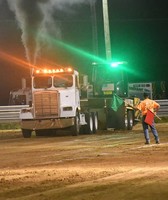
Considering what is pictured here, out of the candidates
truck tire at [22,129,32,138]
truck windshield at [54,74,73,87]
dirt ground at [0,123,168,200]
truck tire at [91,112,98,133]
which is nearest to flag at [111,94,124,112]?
truck tire at [91,112,98,133]

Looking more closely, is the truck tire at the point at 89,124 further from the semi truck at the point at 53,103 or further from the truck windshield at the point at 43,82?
the truck windshield at the point at 43,82

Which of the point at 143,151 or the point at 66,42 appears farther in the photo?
the point at 66,42

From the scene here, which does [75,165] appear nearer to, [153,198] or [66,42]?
[153,198]

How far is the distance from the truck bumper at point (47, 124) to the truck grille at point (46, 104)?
324 mm

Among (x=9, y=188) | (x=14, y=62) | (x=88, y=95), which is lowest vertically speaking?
(x=9, y=188)

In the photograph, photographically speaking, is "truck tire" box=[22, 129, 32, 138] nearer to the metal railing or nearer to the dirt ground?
the dirt ground

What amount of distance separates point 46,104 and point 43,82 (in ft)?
3.73

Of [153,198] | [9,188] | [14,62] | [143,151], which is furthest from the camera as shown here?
[14,62]

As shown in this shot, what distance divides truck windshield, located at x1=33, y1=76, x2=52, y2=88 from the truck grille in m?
0.47

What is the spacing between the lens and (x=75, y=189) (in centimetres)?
990

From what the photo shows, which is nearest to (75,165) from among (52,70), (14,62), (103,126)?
(52,70)

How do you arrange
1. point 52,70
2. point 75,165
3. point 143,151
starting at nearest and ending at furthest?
point 75,165 < point 143,151 < point 52,70

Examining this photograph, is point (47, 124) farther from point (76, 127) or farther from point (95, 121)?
point (95, 121)

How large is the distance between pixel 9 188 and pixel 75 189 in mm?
1463
